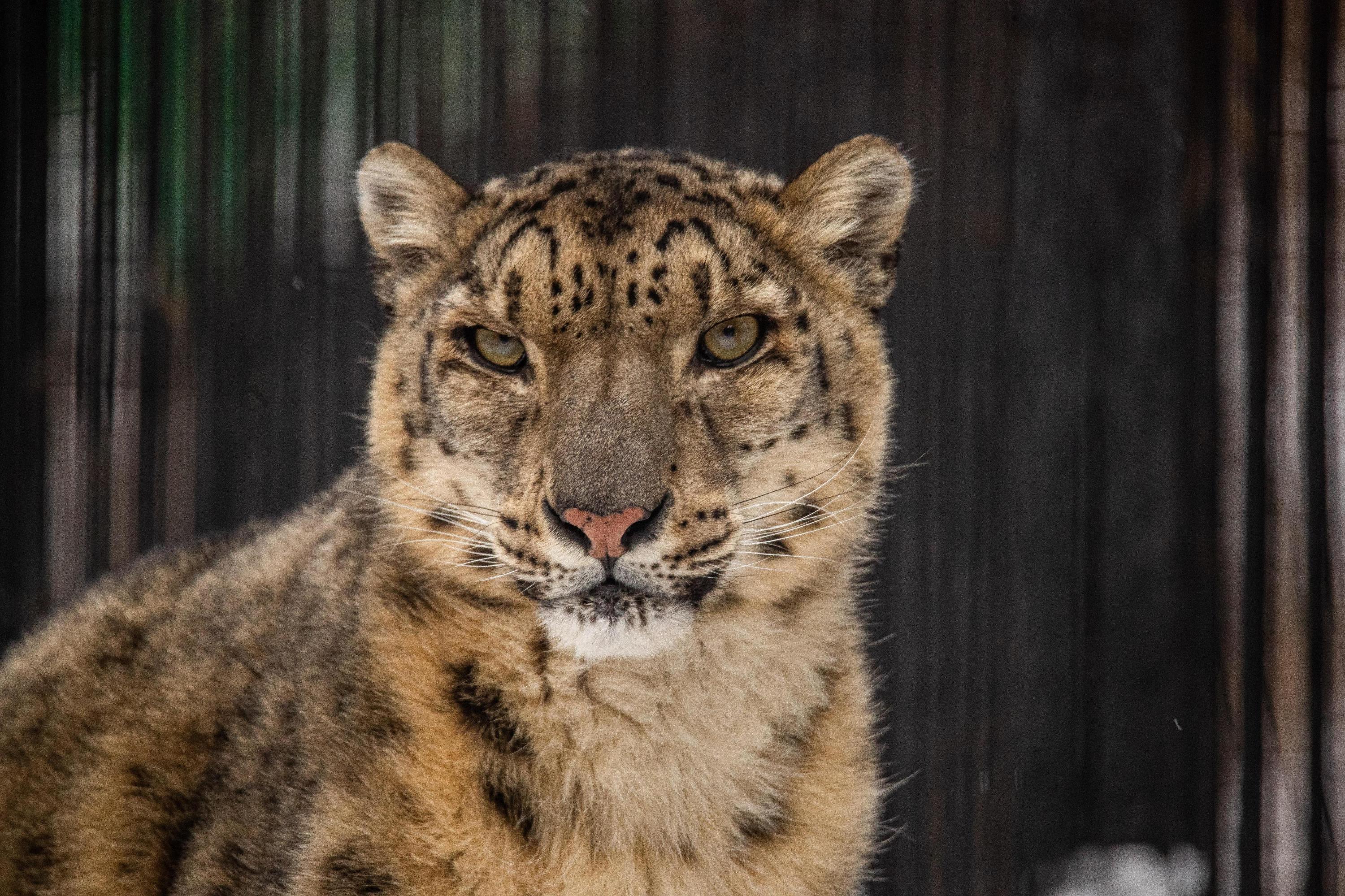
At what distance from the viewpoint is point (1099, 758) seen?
167 inches

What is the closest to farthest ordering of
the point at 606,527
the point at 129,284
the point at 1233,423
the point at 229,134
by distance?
the point at 606,527 < the point at 1233,423 < the point at 229,134 < the point at 129,284

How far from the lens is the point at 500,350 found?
2656 mm

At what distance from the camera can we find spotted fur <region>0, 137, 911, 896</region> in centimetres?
235

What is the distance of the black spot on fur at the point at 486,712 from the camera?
246 centimetres

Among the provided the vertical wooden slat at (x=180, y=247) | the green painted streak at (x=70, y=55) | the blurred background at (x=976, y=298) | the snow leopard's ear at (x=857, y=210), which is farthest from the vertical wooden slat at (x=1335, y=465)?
the green painted streak at (x=70, y=55)

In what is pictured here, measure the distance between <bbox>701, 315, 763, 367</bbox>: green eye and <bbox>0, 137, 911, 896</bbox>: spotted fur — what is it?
2 cm

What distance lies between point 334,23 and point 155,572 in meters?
2.22

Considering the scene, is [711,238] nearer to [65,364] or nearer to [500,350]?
[500,350]

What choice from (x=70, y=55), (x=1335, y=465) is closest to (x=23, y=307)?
(x=70, y=55)

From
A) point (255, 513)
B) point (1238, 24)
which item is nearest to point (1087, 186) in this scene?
point (1238, 24)

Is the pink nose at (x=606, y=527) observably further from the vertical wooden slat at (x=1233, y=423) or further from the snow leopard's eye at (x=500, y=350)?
the vertical wooden slat at (x=1233, y=423)

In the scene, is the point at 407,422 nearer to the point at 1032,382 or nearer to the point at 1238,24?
the point at 1032,382

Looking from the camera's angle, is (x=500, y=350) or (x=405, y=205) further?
(x=405, y=205)

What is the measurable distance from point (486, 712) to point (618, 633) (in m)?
0.39
